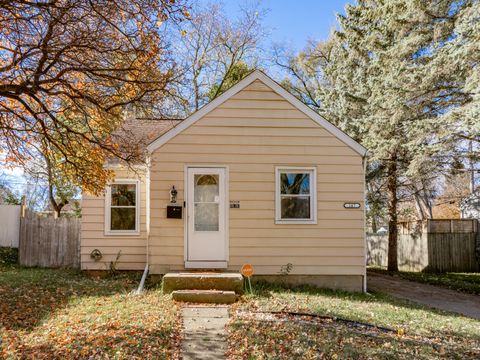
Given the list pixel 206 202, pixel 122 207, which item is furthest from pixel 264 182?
pixel 122 207

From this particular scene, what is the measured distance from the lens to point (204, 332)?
667 cm

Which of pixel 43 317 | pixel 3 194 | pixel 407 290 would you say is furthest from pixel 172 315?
pixel 3 194

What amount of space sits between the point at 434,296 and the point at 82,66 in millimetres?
10350

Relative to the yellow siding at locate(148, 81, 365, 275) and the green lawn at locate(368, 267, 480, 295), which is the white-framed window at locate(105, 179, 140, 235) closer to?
the yellow siding at locate(148, 81, 365, 275)

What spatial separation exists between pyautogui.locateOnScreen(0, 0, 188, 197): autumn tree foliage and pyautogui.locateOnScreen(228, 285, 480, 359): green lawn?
12.5 feet

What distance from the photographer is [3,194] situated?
32.1 meters

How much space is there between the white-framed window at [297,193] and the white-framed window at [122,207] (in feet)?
13.3

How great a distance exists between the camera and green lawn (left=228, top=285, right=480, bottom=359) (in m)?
5.77

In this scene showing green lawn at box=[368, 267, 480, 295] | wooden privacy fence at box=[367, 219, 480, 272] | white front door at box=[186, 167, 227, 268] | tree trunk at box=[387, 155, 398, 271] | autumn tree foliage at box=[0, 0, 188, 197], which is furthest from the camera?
wooden privacy fence at box=[367, 219, 480, 272]

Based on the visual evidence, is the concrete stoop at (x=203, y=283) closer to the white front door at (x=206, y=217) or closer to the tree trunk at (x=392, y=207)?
the white front door at (x=206, y=217)

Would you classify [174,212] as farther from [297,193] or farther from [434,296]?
[434,296]

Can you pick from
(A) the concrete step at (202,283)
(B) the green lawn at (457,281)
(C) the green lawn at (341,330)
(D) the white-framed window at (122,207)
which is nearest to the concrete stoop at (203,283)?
(A) the concrete step at (202,283)

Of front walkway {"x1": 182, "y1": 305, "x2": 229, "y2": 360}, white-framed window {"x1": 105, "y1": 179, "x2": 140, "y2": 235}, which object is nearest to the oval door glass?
white-framed window {"x1": 105, "y1": 179, "x2": 140, "y2": 235}

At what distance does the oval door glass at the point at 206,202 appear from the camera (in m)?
10.6
